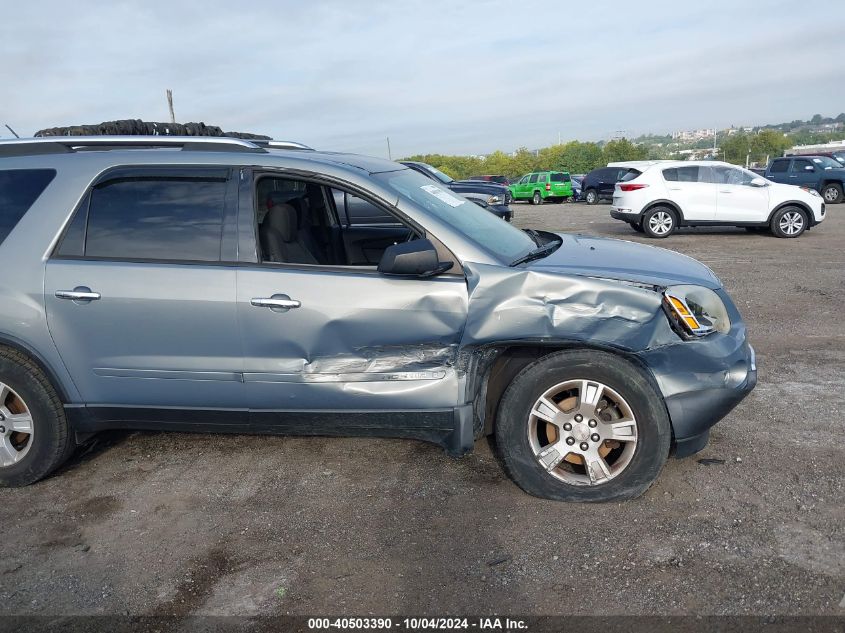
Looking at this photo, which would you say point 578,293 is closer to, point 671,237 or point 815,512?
point 815,512

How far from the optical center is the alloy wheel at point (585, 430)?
3486mm

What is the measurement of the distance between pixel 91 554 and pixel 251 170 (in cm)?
205

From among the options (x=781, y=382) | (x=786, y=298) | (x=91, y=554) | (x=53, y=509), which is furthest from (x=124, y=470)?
(x=786, y=298)

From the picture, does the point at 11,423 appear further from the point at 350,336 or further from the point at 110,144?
the point at 350,336

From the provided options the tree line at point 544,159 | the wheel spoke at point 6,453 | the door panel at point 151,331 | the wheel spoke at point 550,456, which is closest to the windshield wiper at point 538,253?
A: the wheel spoke at point 550,456

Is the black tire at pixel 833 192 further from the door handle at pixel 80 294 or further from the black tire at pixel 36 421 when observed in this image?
the black tire at pixel 36 421

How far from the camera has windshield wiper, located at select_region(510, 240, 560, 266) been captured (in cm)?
375

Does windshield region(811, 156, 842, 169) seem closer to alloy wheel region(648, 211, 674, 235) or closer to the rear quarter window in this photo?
alloy wheel region(648, 211, 674, 235)

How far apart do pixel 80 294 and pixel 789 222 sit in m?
14.0

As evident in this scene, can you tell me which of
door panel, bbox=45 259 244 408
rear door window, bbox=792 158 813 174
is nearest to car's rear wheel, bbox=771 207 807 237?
rear door window, bbox=792 158 813 174

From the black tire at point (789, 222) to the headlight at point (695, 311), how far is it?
12.0m

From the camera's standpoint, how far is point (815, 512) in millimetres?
3361

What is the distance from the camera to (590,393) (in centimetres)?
349

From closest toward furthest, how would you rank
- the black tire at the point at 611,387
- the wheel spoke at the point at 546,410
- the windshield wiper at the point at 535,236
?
the black tire at the point at 611,387
the wheel spoke at the point at 546,410
the windshield wiper at the point at 535,236
